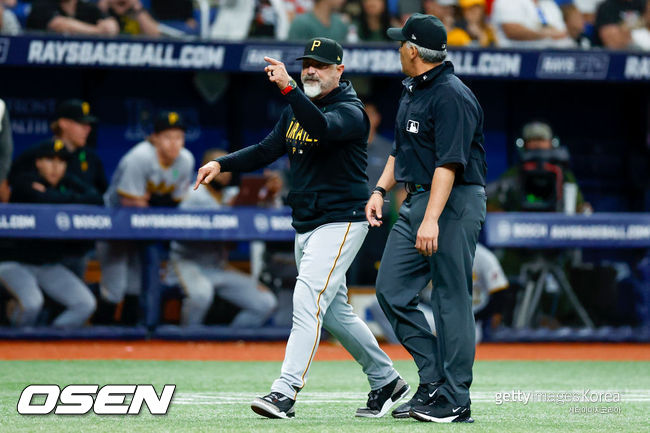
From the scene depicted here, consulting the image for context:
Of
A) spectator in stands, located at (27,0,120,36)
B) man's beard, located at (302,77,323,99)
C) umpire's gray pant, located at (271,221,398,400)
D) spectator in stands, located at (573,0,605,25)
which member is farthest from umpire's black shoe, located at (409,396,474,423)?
spectator in stands, located at (573,0,605,25)

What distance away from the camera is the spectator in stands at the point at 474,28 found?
12148mm

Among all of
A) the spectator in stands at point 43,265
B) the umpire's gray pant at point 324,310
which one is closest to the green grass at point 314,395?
the umpire's gray pant at point 324,310

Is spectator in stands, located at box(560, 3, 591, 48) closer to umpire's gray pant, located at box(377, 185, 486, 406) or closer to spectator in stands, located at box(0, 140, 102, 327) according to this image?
spectator in stands, located at box(0, 140, 102, 327)

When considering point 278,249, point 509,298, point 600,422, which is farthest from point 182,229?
point 600,422

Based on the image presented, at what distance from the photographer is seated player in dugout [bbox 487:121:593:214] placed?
33.9ft

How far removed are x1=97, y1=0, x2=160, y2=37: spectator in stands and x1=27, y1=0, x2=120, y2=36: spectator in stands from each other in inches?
9.0

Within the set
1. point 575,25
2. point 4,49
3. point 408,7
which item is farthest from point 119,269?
point 575,25

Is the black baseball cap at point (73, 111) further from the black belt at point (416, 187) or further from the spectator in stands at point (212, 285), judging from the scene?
the black belt at point (416, 187)

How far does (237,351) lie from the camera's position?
31.4 feet

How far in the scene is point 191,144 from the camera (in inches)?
505

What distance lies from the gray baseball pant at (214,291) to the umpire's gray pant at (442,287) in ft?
15.5

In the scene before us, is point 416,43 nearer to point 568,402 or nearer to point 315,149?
point 315,149

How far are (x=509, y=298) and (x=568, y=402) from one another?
411 centimetres

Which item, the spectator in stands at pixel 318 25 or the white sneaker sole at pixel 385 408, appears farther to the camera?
the spectator in stands at pixel 318 25
